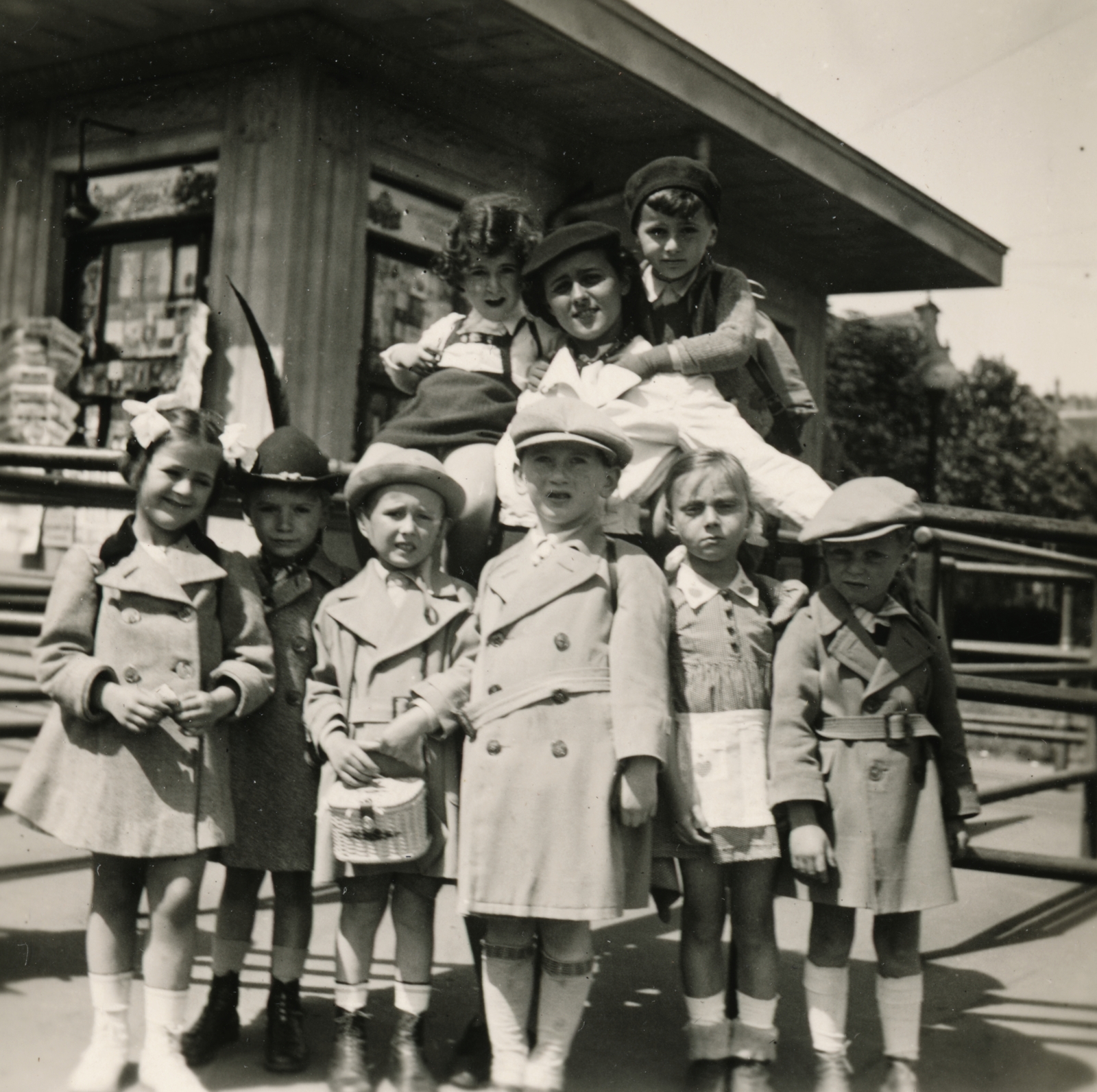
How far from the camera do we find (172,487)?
114 inches

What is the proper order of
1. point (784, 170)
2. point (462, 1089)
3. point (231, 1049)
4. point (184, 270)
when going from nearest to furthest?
point (462, 1089)
point (231, 1049)
point (184, 270)
point (784, 170)

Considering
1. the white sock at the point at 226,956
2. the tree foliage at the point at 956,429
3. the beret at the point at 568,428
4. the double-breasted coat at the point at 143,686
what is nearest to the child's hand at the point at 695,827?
the beret at the point at 568,428

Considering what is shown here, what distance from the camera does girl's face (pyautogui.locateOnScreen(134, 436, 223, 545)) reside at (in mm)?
2902

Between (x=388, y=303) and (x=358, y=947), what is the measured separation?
222 inches

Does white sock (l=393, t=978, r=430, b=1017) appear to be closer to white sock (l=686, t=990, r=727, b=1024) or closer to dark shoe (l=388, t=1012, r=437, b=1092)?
dark shoe (l=388, t=1012, r=437, b=1092)

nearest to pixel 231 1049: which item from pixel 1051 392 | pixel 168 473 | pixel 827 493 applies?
pixel 168 473

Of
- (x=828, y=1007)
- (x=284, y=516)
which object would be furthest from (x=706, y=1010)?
(x=284, y=516)

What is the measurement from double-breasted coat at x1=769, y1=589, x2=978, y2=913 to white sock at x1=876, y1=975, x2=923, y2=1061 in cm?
22

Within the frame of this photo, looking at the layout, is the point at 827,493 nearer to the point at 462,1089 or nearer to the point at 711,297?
the point at 711,297

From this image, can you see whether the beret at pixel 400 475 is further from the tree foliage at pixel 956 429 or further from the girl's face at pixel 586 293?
the tree foliage at pixel 956 429

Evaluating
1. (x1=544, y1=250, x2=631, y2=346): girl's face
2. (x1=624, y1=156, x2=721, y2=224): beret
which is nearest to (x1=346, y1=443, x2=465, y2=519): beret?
(x1=544, y1=250, x2=631, y2=346): girl's face

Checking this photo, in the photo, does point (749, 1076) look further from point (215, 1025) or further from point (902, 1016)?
point (215, 1025)

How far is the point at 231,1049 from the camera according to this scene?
2967mm

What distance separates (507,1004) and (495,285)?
1.95 meters
